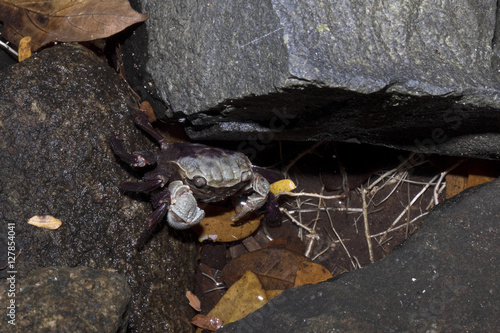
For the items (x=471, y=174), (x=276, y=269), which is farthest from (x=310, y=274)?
(x=471, y=174)

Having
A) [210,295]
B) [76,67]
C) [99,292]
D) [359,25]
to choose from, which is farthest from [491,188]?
[76,67]

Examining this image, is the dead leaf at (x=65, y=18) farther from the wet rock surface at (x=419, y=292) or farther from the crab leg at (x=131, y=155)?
the wet rock surface at (x=419, y=292)

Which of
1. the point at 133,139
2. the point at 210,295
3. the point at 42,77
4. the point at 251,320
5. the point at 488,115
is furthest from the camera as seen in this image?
the point at 210,295

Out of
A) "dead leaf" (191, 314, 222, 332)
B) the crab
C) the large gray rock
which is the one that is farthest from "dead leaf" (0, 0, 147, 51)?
"dead leaf" (191, 314, 222, 332)

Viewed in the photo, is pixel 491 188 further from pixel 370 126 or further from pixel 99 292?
pixel 99 292

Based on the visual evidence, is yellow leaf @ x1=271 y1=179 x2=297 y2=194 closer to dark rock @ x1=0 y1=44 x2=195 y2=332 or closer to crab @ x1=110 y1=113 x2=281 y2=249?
crab @ x1=110 y1=113 x2=281 y2=249

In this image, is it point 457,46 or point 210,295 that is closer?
point 457,46
